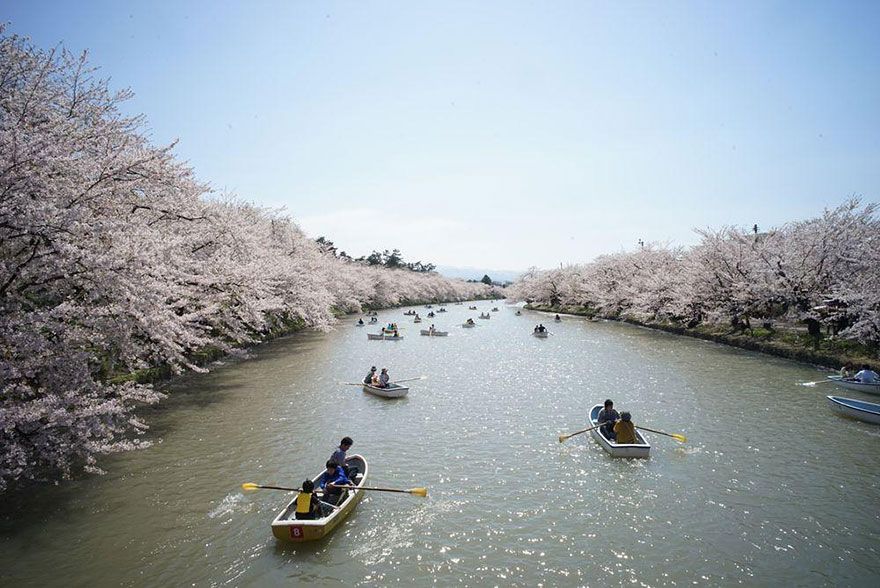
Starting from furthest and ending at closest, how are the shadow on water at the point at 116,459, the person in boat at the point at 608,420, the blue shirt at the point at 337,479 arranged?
the person in boat at the point at 608,420, the blue shirt at the point at 337,479, the shadow on water at the point at 116,459

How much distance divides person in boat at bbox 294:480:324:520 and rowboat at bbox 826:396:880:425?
20.5 meters

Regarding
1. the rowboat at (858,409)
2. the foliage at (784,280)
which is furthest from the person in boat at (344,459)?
the foliage at (784,280)

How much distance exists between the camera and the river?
359 inches

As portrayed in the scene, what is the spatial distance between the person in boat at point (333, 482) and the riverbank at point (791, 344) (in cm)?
2936

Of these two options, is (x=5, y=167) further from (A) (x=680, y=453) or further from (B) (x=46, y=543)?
(A) (x=680, y=453)

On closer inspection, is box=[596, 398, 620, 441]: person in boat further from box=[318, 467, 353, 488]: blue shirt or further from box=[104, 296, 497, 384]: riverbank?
box=[104, 296, 497, 384]: riverbank

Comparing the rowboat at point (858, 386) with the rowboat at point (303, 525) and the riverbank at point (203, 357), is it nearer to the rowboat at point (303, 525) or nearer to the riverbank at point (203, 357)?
the rowboat at point (303, 525)

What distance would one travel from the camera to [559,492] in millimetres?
12398

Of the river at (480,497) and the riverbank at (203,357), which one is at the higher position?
the riverbank at (203,357)

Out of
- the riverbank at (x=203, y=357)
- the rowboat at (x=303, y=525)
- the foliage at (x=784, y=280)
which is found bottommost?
the rowboat at (x=303, y=525)

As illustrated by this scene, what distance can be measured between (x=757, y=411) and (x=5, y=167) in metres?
26.2

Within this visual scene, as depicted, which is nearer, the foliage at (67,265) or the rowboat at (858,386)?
the foliage at (67,265)

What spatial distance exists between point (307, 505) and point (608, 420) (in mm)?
10607

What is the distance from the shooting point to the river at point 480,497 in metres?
9.11
